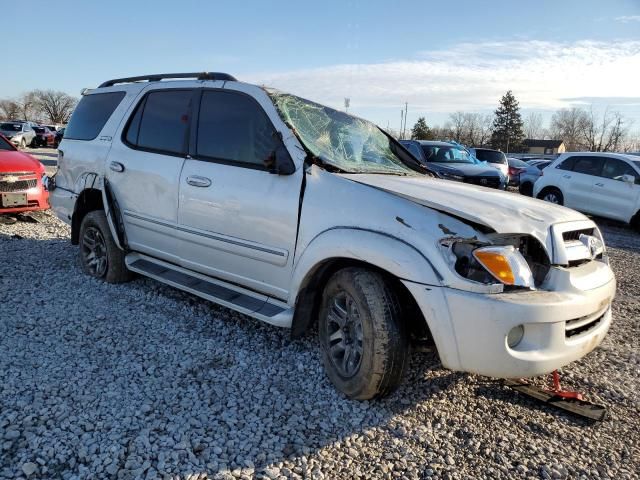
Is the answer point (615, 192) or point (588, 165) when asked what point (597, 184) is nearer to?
point (615, 192)

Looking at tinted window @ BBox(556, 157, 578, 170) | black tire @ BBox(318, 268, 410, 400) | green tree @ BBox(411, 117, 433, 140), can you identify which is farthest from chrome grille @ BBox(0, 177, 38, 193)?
green tree @ BBox(411, 117, 433, 140)

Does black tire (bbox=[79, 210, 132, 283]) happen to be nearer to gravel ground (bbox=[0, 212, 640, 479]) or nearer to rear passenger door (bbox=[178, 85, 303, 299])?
gravel ground (bbox=[0, 212, 640, 479])

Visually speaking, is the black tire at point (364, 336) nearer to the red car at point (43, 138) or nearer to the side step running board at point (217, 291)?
the side step running board at point (217, 291)

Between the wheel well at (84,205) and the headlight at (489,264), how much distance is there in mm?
3720

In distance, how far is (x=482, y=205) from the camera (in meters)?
2.88

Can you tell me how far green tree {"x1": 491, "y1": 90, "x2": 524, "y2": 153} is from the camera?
68.0m

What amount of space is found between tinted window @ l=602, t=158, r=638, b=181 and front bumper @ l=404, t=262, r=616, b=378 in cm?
1015

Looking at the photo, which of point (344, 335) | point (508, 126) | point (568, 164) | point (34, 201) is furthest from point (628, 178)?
point (508, 126)

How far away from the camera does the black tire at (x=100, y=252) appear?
477 cm

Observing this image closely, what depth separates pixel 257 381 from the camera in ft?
10.4

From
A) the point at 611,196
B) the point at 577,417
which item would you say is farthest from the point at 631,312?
the point at 611,196

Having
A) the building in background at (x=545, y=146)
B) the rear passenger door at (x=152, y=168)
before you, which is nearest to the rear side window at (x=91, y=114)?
the rear passenger door at (x=152, y=168)

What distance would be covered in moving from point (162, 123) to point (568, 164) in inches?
430

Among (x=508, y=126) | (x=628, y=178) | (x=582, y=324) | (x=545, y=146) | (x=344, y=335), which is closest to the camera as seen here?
(x=582, y=324)
